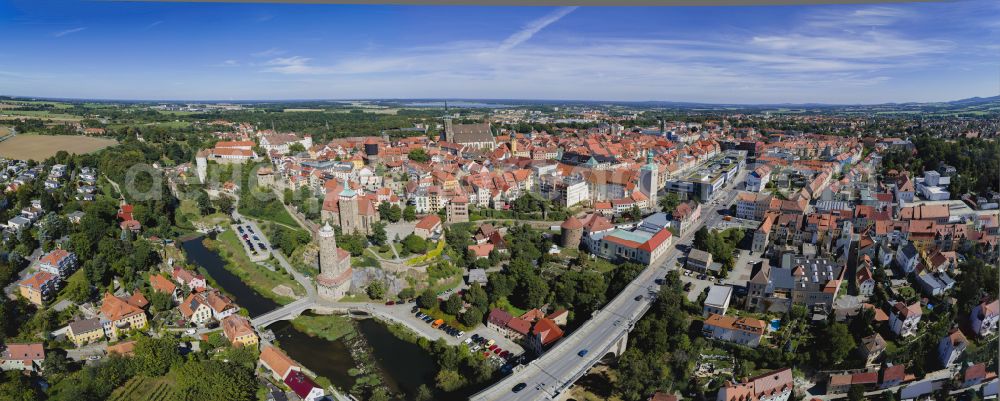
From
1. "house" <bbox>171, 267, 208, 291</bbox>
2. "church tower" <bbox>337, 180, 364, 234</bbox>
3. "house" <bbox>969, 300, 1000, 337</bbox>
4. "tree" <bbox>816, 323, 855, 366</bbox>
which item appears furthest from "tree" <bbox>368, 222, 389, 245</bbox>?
"house" <bbox>969, 300, 1000, 337</bbox>

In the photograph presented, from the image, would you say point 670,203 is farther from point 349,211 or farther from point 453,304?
point 349,211

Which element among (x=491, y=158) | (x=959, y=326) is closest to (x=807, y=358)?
(x=959, y=326)

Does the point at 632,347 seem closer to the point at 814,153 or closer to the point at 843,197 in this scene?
the point at 843,197

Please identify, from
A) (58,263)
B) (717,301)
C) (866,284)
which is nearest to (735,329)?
(717,301)

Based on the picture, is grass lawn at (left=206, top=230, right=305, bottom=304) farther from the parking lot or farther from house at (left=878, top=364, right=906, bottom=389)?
house at (left=878, top=364, right=906, bottom=389)

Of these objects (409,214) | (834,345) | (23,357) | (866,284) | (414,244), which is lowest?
(23,357)
